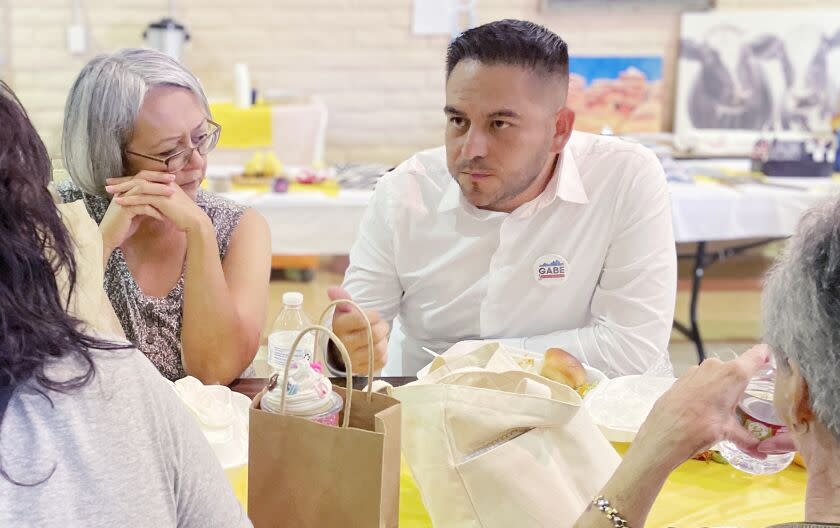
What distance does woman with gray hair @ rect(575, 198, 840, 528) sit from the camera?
0.98 m

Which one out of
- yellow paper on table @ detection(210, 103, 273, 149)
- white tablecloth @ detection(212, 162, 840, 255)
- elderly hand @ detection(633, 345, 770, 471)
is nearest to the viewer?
elderly hand @ detection(633, 345, 770, 471)

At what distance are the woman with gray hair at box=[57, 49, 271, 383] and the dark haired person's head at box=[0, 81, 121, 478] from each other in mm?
954

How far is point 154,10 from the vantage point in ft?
17.4

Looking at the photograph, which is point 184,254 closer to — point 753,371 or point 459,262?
point 459,262

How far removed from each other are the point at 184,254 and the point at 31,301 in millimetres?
1172

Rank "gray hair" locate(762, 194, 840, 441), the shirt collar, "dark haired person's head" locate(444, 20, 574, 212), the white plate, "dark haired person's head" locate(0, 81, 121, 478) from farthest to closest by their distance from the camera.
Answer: the shirt collar < "dark haired person's head" locate(444, 20, 574, 212) < the white plate < "gray hair" locate(762, 194, 840, 441) < "dark haired person's head" locate(0, 81, 121, 478)

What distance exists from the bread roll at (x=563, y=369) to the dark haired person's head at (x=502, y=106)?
0.51 m

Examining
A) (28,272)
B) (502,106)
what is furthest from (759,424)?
(28,272)

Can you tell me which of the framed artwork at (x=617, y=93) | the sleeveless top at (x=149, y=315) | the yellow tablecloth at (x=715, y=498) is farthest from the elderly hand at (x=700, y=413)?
the framed artwork at (x=617, y=93)

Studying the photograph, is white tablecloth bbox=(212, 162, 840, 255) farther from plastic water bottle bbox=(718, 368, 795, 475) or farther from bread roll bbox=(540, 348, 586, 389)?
plastic water bottle bbox=(718, 368, 795, 475)

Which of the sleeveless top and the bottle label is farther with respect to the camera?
the sleeveless top

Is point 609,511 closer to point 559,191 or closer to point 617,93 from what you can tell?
point 559,191

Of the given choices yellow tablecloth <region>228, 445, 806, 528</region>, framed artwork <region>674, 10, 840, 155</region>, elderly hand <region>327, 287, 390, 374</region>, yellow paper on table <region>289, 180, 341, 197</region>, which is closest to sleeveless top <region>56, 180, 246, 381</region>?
elderly hand <region>327, 287, 390, 374</region>

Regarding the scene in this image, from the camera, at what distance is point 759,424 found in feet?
4.44
